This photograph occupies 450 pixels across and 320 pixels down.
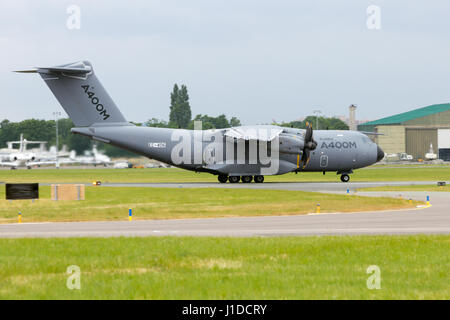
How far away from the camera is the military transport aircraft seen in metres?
48.5

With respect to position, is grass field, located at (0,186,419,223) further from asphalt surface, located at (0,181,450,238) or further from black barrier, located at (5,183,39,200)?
asphalt surface, located at (0,181,450,238)

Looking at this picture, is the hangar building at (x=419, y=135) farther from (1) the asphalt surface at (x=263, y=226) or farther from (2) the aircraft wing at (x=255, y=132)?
(1) the asphalt surface at (x=263, y=226)

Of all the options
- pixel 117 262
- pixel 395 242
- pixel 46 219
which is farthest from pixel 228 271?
pixel 46 219

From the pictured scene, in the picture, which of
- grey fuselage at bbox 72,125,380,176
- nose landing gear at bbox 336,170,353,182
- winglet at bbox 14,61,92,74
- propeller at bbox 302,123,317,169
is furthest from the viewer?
nose landing gear at bbox 336,170,353,182

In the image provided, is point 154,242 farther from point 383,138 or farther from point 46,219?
point 383,138

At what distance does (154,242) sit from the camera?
59.6ft

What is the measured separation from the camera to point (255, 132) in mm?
50812

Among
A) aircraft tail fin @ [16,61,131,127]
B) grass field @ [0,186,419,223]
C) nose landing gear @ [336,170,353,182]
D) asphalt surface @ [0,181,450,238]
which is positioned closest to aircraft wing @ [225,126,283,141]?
nose landing gear @ [336,170,353,182]

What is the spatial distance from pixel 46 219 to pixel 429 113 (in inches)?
5561

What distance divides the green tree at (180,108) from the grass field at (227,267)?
128m

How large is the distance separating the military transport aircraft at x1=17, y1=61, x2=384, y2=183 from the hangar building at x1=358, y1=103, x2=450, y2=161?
10193 cm

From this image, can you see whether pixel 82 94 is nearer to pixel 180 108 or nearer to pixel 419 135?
pixel 180 108

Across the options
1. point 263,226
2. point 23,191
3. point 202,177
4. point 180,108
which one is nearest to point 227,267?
point 263,226

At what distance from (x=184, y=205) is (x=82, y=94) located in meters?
19.7
